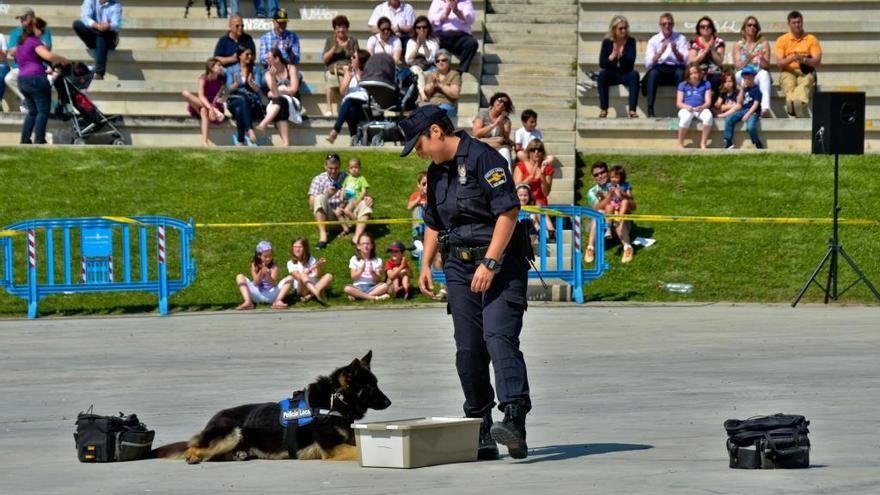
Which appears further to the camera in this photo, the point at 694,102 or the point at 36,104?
the point at 694,102

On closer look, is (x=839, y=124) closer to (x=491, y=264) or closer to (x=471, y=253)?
(x=471, y=253)

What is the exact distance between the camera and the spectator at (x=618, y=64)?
2488 cm

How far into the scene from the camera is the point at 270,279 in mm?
19438

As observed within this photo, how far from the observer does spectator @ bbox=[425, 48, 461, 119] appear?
952 inches

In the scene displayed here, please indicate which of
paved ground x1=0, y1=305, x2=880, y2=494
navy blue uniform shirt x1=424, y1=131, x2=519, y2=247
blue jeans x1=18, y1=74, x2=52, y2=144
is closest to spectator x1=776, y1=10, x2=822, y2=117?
paved ground x1=0, y1=305, x2=880, y2=494

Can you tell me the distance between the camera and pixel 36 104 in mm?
24250

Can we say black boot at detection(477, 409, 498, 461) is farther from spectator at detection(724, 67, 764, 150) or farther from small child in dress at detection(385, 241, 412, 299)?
spectator at detection(724, 67, 764, 150)

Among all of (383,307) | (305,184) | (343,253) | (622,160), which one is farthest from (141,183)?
(622,160)

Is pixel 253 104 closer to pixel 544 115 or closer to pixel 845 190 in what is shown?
pixel 544 115

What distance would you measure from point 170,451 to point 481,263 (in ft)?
6.94

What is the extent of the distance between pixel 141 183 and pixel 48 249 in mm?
4086

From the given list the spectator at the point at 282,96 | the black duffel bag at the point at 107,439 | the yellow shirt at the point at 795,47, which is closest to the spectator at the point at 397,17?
the spectator at the point at 282,96

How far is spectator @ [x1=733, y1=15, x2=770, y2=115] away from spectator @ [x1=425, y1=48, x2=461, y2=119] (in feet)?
14.7

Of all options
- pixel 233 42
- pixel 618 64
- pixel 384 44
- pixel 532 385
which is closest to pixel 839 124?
pixel 618 64
